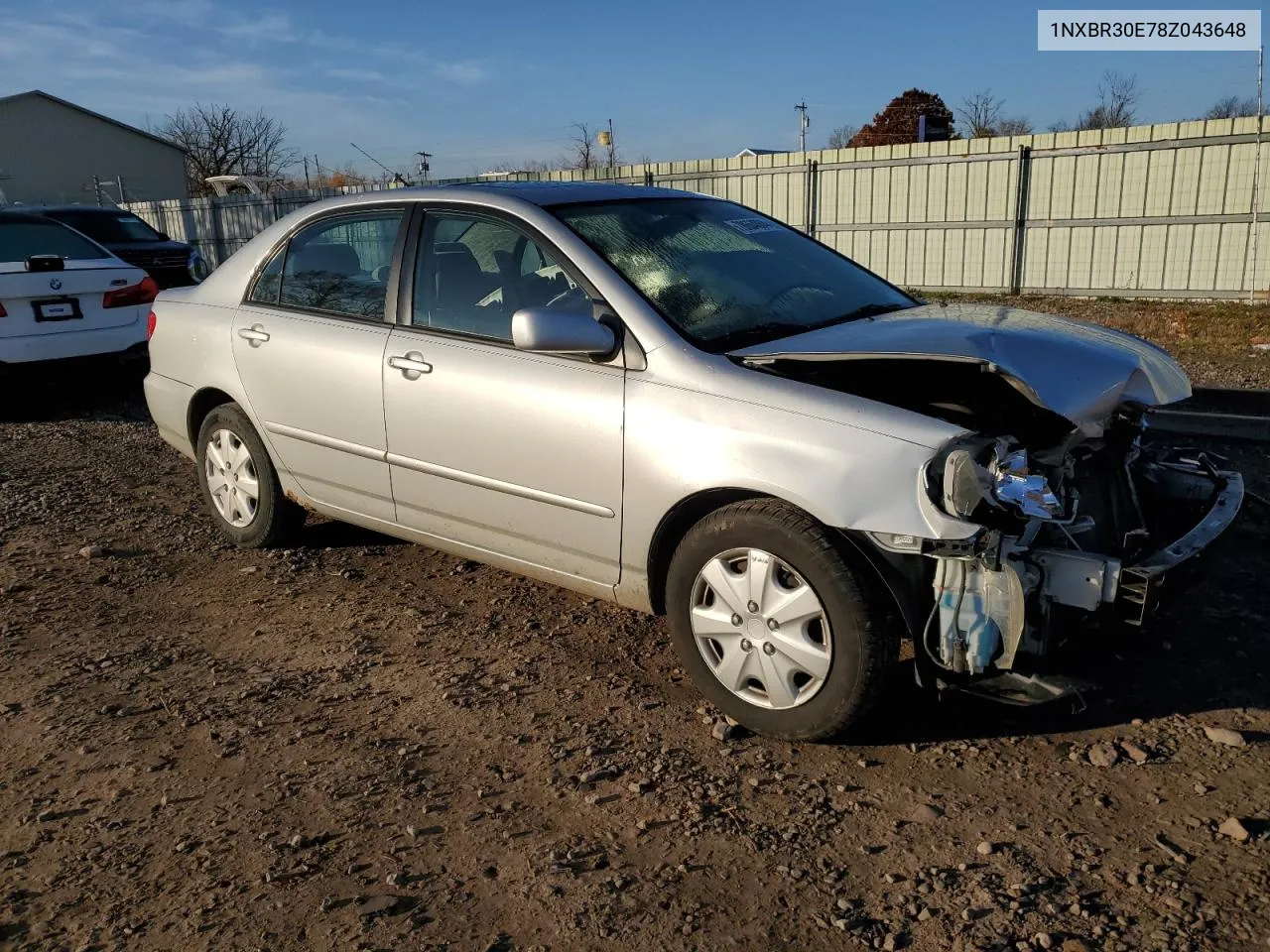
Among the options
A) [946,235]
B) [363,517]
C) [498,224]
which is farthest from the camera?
[946,235]

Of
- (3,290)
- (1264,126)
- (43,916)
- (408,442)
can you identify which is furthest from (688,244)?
(1264,126)

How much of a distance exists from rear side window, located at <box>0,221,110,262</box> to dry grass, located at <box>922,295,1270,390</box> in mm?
8037

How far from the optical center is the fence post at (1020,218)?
603 inches

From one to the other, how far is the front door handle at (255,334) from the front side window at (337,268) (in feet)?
0.49

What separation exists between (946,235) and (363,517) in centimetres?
1370

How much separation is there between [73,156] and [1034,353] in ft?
153

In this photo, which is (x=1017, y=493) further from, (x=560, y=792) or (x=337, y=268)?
(x=337, y=268)

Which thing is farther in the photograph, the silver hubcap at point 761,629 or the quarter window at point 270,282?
the quarter window at point 270,282

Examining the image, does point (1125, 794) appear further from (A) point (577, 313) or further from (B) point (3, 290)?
(B) point (3, 290)

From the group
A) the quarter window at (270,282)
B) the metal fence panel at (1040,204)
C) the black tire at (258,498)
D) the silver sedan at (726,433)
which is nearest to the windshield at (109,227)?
the metal fence panel at (1040,204)

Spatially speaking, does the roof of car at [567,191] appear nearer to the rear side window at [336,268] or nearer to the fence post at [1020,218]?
the rear side window at [336,268]

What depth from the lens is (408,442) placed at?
4148 mm

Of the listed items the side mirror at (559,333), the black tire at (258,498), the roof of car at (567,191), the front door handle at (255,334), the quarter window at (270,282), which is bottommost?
the black tire at (258,498)

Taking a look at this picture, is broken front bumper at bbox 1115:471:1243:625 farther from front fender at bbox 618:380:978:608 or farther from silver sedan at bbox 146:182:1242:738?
front fender at bbox 618:380:978:608
